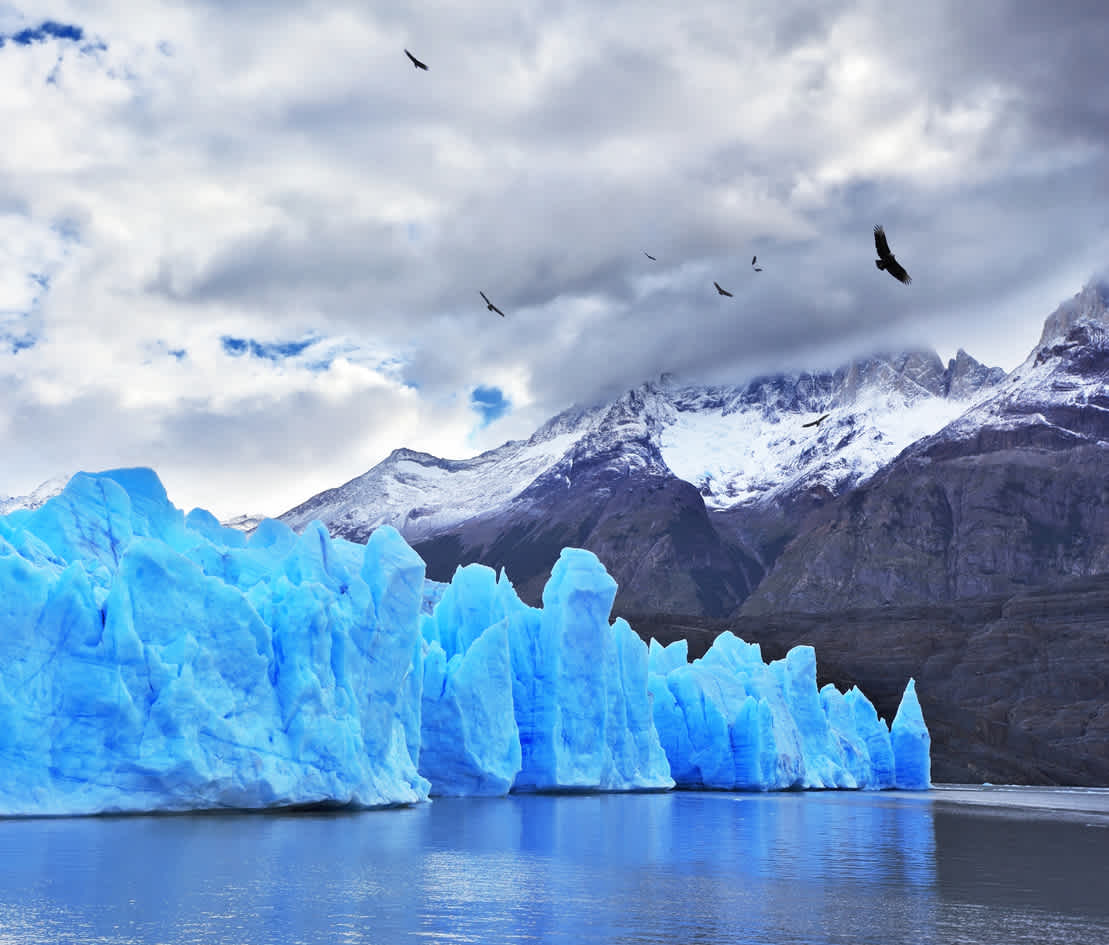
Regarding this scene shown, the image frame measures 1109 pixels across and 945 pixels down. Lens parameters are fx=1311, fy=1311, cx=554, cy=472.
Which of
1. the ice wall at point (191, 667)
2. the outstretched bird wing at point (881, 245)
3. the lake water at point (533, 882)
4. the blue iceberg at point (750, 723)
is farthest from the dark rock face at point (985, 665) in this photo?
the outstretched bird wing at point (881, 245)

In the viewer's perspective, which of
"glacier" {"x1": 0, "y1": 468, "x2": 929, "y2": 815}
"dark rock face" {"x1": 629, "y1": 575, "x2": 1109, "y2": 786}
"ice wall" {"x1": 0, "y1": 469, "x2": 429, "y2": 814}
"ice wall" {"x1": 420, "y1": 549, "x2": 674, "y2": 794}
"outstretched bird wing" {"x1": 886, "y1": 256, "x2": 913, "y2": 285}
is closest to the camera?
"outstretched bird wing" {"x1": 886, "y1": 256, "x2": 913, "y2": 285}

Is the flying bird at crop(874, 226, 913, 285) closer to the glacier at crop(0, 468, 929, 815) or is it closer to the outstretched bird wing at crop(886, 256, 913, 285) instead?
the outstretched bird wing at crop(886, 256, 913, 285)

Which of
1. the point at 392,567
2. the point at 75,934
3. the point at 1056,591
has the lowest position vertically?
the point at 75,934

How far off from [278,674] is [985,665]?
377 feet

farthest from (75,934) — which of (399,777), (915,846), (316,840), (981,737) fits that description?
(981,737)

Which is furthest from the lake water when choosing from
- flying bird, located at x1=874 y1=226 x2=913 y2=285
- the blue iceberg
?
the blue iceberg

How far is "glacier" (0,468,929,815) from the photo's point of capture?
105 feet

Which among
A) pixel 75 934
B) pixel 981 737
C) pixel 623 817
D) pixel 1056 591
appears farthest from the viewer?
pixel 1056 591

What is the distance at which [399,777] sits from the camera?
4075cm

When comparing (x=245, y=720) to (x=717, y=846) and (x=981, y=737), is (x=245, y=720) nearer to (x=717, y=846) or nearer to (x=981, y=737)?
(x=717, y=846)

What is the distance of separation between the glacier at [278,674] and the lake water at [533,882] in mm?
1560

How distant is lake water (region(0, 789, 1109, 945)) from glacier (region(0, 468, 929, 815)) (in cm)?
156

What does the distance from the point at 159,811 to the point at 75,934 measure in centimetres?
1871

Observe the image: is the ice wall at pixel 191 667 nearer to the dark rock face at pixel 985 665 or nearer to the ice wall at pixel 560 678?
the ice wall at pixel 560 678
